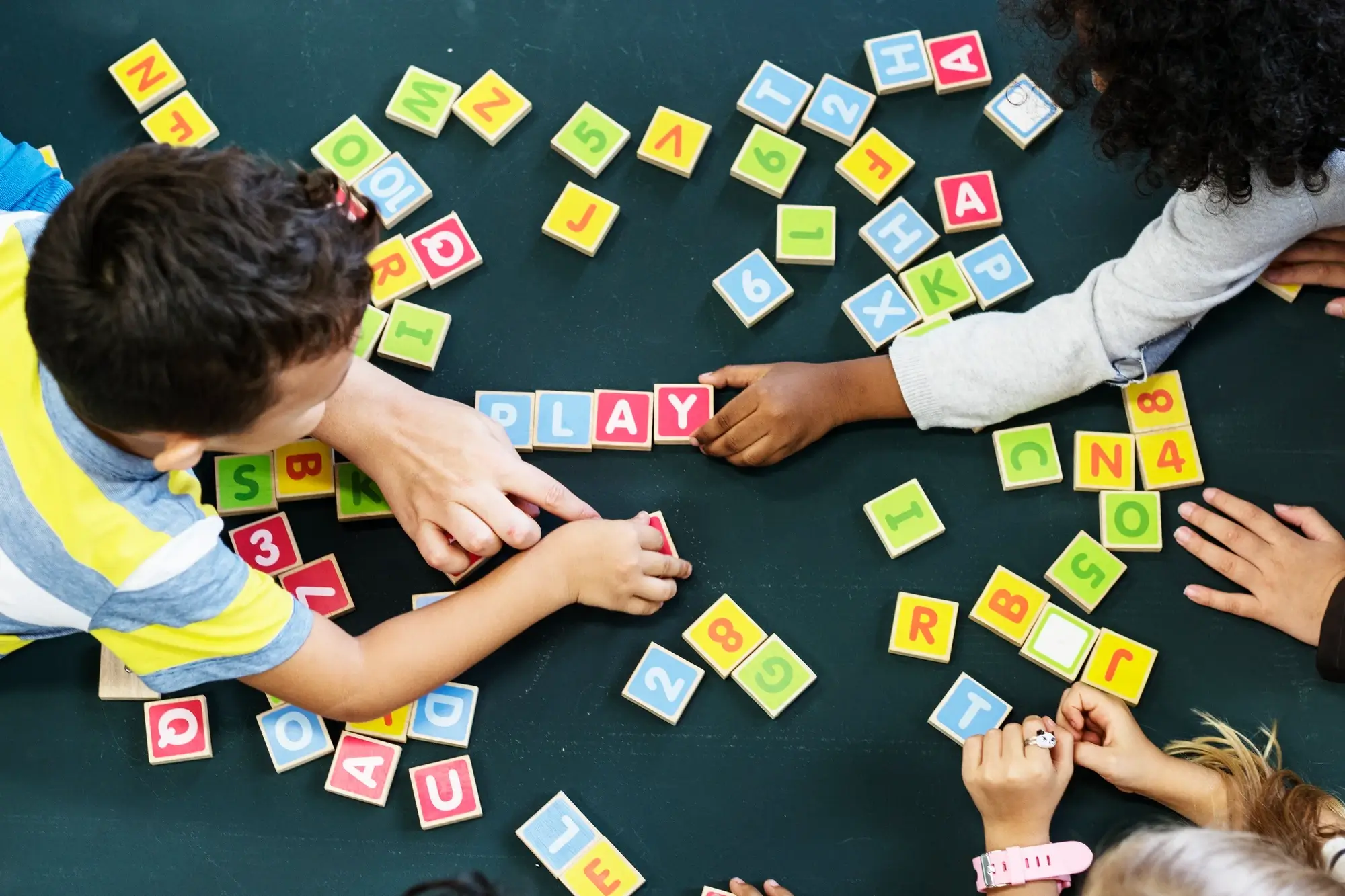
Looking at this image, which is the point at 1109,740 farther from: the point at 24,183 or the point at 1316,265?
the point at 24,183

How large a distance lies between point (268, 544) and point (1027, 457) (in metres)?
0.76

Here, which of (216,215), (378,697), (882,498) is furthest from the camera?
(882,498)

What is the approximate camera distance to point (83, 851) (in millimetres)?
1086

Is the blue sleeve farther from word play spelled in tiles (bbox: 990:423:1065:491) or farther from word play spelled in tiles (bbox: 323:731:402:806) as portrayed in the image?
word play spelled in tiles (bbox: 990:423:1065:491)

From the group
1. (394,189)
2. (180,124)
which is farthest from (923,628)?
(180,124)

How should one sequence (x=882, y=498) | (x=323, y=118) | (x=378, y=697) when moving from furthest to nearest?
(x=323, y=118) → (x=882, y=498) → (x=378, y=697)

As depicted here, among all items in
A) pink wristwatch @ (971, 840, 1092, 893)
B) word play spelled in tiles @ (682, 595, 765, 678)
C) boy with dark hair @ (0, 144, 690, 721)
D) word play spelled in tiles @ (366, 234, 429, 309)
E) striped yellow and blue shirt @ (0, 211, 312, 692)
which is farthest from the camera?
word play spelled in tiles @ (366, 234, 429, 309)

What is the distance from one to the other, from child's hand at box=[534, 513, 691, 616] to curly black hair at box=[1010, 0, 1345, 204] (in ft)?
1.83

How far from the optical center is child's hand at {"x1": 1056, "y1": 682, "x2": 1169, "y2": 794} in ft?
3.45

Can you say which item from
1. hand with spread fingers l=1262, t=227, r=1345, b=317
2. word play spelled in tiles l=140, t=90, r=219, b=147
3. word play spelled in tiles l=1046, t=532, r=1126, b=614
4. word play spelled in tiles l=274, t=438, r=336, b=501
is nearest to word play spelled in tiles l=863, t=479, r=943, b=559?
word play spelled in tiles l=1046, t=532, r=1126, b=614

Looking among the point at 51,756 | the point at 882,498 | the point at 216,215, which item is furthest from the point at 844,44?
the point at 51,756

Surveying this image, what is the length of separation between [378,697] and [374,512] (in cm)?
19

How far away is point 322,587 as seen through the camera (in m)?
1.15

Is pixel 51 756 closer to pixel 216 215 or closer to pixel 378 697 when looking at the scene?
pixel 378 697
